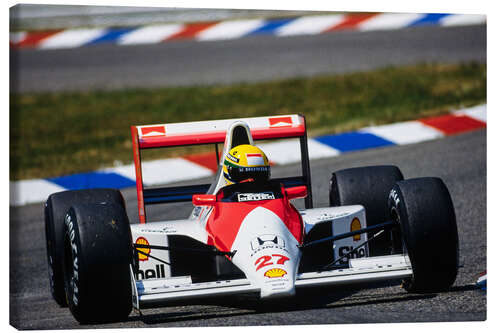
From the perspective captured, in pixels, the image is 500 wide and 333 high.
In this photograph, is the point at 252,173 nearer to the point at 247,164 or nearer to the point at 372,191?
the point at 247,164

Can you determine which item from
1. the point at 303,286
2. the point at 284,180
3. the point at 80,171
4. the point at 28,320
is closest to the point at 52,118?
the point at 80,171

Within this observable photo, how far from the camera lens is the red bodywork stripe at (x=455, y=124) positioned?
10.3m

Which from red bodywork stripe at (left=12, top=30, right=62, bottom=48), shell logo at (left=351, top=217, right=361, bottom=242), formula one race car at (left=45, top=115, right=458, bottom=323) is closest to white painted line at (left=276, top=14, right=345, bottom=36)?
red bodywork stripe at (left=12, top=30, right=62, bottom=48)

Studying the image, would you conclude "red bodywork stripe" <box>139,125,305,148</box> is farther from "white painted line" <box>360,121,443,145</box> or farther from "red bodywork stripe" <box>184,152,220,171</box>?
"white painted line" <box>360,121,443,145</box>

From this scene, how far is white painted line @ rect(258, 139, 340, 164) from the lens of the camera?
10117 mm

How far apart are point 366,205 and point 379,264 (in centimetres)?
106

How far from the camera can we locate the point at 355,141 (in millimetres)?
10195

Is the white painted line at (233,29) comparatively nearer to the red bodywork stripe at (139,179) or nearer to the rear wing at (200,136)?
the rear wing at (200,136)

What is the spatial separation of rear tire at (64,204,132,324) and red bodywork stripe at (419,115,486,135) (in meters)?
5.63

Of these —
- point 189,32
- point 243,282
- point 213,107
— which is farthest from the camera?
point 213,107

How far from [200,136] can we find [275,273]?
1920mm

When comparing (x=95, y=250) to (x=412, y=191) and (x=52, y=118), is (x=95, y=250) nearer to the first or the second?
(x=412, y=191)

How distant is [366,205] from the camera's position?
22.0ft


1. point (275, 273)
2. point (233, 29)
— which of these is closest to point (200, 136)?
point (275, 273)
